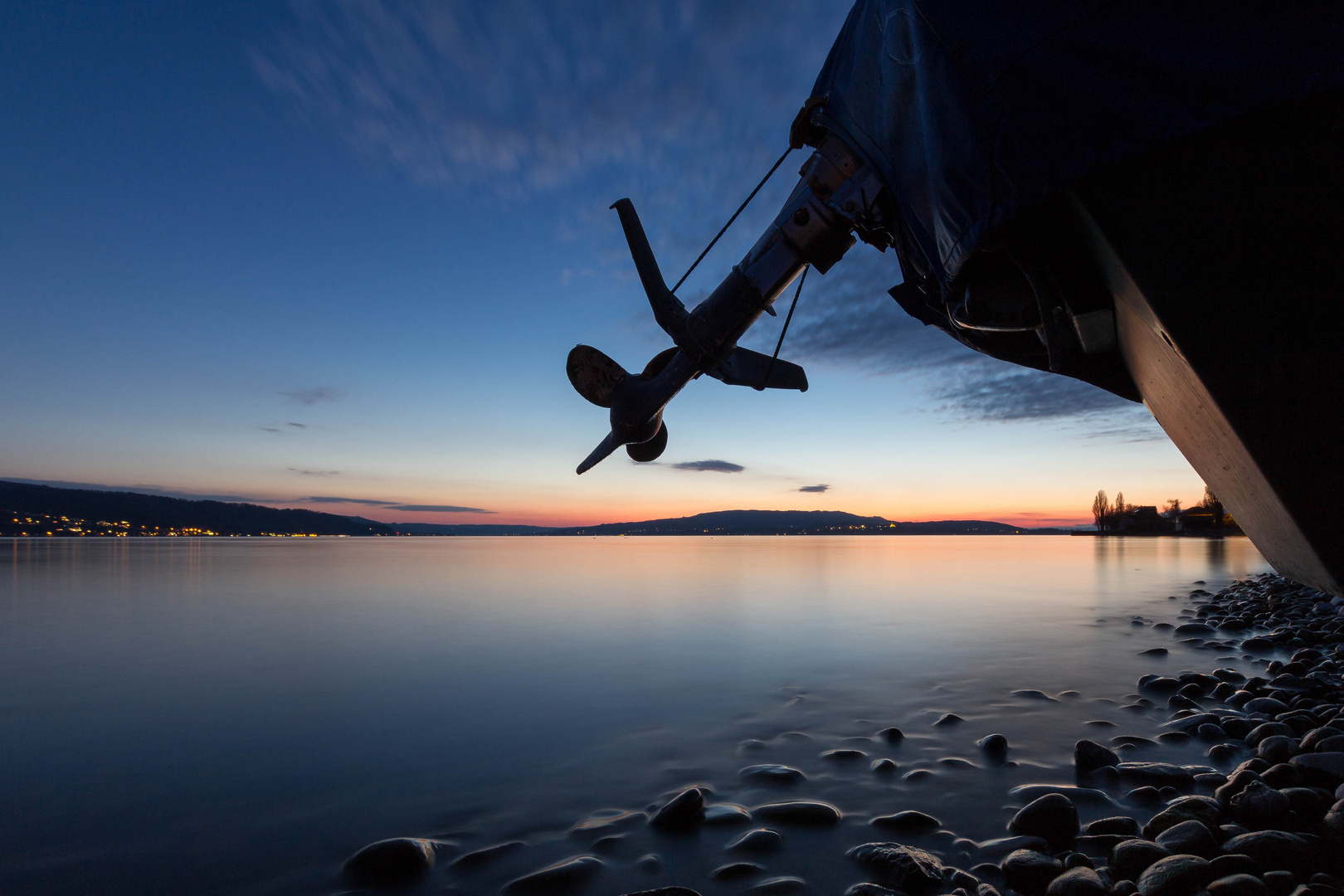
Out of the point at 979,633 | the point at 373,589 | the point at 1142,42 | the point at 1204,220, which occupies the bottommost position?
the point at 373,589

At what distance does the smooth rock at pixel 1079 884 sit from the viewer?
242 cm

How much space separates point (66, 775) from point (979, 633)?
11.5m

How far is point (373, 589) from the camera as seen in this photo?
1834 centimetres

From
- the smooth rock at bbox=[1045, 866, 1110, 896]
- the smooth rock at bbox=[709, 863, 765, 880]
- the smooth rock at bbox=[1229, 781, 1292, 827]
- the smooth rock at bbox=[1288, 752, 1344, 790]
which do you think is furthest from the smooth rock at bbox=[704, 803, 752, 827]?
the smooth rock at bbox=[1288, 752, 1344, 790]

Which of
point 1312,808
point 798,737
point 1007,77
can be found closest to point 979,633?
point 798,737

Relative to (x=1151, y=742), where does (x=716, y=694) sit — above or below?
below

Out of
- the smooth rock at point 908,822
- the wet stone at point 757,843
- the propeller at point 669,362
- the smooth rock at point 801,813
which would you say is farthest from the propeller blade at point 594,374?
the smooth rock at point 908,822

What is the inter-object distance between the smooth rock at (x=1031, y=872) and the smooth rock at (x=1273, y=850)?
79 centimetres

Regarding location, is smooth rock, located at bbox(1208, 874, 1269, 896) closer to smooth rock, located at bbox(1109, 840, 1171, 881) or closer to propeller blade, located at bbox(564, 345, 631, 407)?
smooth rock, located at bbox(1109, 840, 1171, 881)

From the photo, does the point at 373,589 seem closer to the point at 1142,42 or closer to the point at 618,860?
the point at 618,860

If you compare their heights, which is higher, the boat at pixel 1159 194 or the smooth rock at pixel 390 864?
the boat at pixel 1159 194

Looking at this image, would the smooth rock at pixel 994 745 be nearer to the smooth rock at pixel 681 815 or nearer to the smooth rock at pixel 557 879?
the smooth rock at pixel 681 815

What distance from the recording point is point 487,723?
5.60m

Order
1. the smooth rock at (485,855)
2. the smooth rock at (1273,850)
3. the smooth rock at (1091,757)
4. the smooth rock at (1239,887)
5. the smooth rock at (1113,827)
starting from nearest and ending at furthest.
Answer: the smooth rock at (1239,887)
the smooth rock at (1273,850)
the smooth rock at (1113,827)
the smooth rock at (485,855)
the smooth rock at (1091,757)
